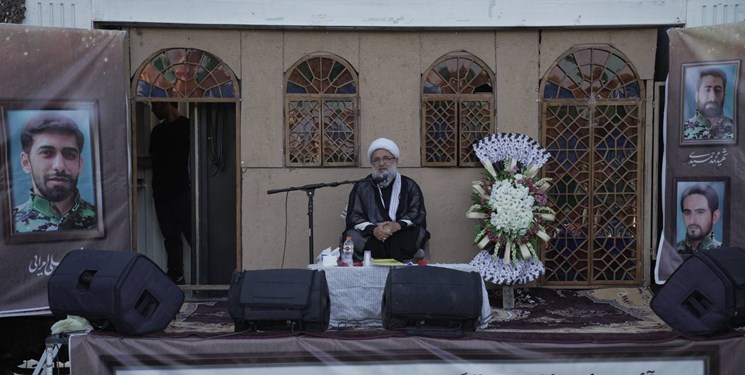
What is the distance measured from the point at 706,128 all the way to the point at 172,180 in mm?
4456

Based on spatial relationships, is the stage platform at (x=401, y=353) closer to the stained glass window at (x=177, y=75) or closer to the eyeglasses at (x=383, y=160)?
the eyeglasses at (x=383, y=160)

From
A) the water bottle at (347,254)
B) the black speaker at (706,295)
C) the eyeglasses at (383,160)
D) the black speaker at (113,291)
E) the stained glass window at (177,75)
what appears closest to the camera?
the black speaker at (113,291)

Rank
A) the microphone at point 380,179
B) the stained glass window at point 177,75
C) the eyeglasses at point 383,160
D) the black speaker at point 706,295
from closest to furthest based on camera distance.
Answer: the black speaker at point 706,295 < the microphone at point 380,179 < the eyeglasses at point 383,160 < the stained glass window at point 177,75

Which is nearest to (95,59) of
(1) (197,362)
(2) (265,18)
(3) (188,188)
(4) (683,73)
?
(2) (265,18)

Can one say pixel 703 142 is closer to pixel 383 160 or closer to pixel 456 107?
pixel 456 107

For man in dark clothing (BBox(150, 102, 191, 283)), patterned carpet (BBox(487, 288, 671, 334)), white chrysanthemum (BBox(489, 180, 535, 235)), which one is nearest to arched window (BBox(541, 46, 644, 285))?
patterned carpet (BBox(487, 288, 671, 334))

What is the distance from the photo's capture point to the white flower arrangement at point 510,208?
5949 mm

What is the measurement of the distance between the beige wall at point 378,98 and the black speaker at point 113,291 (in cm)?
197

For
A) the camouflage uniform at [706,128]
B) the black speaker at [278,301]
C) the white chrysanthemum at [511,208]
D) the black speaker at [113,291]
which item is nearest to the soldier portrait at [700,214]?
the camouflage uniform at [706,128]

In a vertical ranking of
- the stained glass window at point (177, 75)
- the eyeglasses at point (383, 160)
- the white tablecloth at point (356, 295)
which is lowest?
the white tablecloth at point (356, 295)

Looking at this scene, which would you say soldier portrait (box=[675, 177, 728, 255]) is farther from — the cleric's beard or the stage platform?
the cleric's beard

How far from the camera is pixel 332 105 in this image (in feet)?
21.3

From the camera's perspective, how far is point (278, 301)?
448cm

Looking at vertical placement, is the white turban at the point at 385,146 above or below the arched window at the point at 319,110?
below
